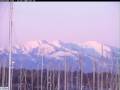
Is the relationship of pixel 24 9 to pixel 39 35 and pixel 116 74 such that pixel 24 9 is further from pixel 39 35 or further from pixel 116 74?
pixel 116 74

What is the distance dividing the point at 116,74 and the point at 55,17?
0.83 meters

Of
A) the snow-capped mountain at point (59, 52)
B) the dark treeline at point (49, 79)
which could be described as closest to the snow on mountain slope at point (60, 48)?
the snow-capped mountain at point (59, 52)

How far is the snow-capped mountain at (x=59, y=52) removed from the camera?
2611 mm

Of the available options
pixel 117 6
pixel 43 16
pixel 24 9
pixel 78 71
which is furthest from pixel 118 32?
pixel 24 9

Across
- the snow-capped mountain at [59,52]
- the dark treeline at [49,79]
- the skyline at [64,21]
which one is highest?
the skyline at [64,21]

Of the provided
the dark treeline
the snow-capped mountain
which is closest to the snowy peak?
the snow-capped mountain

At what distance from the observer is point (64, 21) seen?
8.82 ft

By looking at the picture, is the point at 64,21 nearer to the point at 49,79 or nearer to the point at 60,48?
the point at 60,48

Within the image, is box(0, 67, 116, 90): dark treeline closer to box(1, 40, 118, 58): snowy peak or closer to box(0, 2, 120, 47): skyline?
box(1, 40, 118, 58): snowy peak

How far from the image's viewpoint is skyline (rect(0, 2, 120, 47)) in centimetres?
265

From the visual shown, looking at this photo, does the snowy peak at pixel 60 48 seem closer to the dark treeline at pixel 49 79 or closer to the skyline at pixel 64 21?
the skyline at pixel 64 21

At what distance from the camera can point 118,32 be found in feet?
8.59

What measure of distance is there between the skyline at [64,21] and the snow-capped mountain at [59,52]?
53mm

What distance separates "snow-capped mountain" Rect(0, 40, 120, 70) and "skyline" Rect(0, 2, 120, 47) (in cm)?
5
